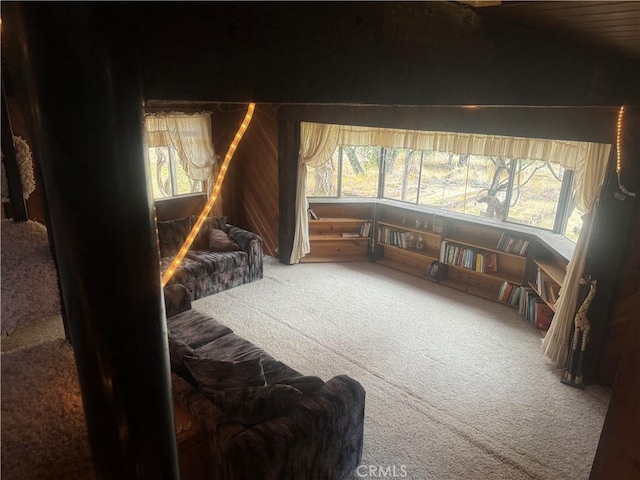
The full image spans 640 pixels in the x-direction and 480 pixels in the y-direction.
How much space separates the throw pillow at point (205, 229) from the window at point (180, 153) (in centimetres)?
86

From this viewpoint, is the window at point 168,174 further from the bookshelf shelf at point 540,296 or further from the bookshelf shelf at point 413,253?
the bookshelf shelf at point 540,296

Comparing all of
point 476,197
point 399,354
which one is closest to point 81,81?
point 399,354

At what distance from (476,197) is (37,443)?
5.86 meters

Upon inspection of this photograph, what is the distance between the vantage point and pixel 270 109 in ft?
20.4

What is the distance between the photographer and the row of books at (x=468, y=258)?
5494mm

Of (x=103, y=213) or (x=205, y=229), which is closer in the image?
(x=103, y=213)

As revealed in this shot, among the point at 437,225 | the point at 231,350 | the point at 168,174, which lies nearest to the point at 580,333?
the point at 437,225

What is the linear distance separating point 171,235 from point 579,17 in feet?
17.4

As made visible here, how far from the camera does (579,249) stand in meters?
3.69

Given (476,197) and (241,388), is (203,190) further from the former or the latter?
(241,388)

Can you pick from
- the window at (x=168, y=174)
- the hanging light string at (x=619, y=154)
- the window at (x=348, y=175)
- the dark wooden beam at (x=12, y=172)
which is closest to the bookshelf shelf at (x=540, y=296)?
the hanging light string at (x=619, y=154)

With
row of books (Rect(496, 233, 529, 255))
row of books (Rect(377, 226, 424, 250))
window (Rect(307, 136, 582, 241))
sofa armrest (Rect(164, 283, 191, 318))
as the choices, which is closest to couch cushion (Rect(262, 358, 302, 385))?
sofa armrest (Rect(164, 283, 191, 318))

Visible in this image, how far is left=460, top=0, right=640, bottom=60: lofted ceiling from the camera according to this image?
1101 mm

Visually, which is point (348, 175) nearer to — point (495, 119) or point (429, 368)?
point (495, 119)
